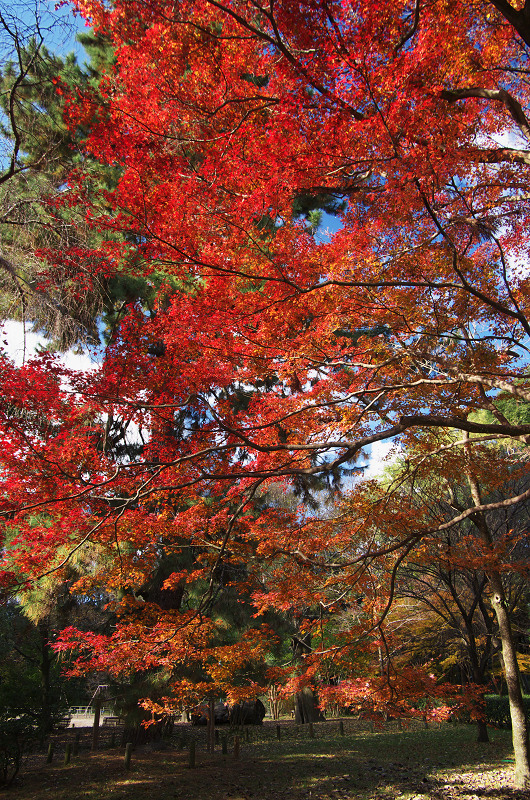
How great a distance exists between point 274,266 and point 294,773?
9.13 m

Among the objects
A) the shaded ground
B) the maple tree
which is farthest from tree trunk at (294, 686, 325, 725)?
the maple tree

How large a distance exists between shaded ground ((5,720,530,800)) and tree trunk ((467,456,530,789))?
1.09 feet

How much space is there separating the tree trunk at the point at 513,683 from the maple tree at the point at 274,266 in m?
0.05

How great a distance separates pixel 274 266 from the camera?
191 inches

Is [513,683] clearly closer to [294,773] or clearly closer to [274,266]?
[294,773]

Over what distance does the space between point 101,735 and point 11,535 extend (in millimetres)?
10194

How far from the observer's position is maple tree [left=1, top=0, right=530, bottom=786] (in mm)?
4367

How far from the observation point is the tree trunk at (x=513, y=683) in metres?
6.58

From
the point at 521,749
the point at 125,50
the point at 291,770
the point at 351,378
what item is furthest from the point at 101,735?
the point at 125,50

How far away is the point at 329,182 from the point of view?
18.4ft

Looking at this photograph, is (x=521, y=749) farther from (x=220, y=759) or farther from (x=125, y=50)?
(x=125, y=50)

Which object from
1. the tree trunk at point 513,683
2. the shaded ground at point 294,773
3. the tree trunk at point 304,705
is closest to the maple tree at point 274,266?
the tree trunk at point 513,683

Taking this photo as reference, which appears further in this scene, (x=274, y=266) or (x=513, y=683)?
(x=513, y=683)

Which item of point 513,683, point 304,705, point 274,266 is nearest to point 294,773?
point 513,683
